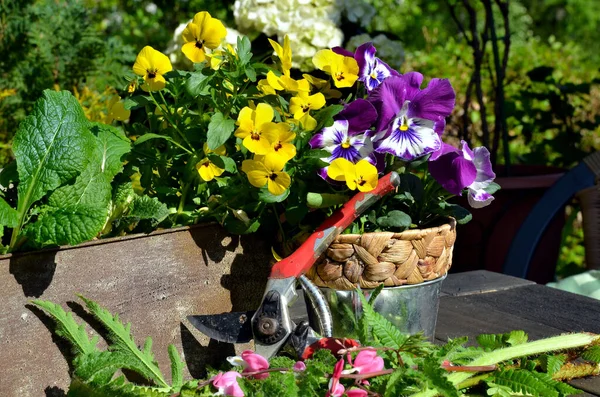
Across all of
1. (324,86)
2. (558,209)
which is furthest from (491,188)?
(558,209)

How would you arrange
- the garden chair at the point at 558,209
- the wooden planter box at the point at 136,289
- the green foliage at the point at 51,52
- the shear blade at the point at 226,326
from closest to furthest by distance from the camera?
1. the wooden planter box at the point at 136,289
2. the shear blade at the point at 226,326
3. the garden chair at the point at 558,209
4. the green foliage at the point at 51,52

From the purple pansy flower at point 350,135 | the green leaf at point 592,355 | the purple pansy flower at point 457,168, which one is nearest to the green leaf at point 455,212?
the purple pansy flower at point 457,168

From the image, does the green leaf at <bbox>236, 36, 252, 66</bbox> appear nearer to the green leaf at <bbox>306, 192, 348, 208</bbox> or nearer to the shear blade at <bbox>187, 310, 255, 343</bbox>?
the green leaf at <bbox>306, 192, 348, 208</bbox>

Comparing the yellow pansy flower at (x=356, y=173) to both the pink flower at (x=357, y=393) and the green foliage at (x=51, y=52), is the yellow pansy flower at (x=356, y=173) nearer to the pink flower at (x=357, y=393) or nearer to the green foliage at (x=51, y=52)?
the pink flower at (x=357, y=393)

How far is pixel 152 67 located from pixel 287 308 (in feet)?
1.19

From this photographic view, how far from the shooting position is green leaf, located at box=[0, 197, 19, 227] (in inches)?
31.0

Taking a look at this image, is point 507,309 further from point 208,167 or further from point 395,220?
point 208,167

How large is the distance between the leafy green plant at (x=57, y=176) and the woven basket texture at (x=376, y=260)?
0.80 feet

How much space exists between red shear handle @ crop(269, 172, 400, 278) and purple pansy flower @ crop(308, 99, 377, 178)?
1.9 inches

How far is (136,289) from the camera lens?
2.89 ft

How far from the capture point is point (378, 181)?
94cm

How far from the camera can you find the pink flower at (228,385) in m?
0.70

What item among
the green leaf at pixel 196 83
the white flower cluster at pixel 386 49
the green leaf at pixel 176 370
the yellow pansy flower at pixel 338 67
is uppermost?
the white flower cluster at pixel 386 49

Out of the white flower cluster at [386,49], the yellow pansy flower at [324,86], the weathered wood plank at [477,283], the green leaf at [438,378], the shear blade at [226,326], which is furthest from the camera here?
the white flower cluster at [386,49]
